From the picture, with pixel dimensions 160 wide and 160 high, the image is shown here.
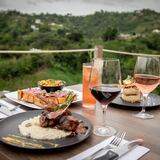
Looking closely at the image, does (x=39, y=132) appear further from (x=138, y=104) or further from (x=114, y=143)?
(x=138, y=104)

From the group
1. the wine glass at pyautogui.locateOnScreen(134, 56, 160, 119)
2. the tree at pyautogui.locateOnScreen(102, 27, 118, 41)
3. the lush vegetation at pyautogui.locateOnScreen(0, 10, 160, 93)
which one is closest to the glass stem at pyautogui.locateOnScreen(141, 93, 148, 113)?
the wine glass at pyautogui.locateOnScreen(134, 56, 160, 119)

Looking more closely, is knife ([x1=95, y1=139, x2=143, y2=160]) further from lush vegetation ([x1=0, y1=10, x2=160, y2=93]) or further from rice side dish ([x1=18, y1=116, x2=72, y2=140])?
lush vegetation ([x1=0, y1=10, x2=160, y2=93])

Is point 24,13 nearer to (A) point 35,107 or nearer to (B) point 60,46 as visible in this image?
(B) point 60,46

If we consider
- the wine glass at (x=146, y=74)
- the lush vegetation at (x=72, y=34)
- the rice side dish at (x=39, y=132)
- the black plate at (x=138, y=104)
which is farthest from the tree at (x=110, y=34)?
the rice side dish at (x=39, y=132)

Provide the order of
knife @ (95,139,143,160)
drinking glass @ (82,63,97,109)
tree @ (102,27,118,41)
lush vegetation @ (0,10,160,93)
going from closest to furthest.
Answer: knife @ (95,139,143,160) → drinking glass @ (82,63,97,109) → lush vegetation @ (0,10,160,93) → tree @ (102,27,118,41)

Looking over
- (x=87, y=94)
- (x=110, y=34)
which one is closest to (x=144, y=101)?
(x=87, y=94)

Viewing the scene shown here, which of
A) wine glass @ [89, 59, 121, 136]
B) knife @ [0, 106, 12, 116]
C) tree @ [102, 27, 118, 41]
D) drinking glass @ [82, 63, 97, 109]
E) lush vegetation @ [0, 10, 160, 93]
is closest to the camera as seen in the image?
wine glass @ [89, 59, 121, 136]

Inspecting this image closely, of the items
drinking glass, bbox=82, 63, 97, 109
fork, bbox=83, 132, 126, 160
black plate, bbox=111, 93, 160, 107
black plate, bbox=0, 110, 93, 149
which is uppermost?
drinking glass, bbox=82, 63, 97, 109

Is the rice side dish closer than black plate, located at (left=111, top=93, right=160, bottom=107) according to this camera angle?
Yes
